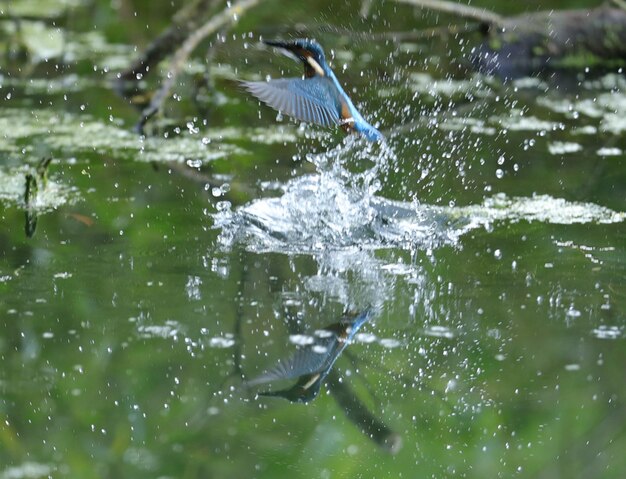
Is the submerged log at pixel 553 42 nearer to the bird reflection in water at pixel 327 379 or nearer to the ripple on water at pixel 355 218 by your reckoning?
the ripple on water at pixel 355 218

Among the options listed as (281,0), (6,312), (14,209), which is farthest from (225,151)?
(281,0)

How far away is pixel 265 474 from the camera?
2180 mm

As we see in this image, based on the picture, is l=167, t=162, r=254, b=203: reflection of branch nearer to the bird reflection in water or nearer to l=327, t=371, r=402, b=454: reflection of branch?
the bird reflection in water

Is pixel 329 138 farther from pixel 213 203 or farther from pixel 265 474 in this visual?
pixel 265 474

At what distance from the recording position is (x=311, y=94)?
3492mm

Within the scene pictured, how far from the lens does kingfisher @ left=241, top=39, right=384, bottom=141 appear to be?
3.36 meters

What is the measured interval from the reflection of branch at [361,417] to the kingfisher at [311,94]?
103 centimetres

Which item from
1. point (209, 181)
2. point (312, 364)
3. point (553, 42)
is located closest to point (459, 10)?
point (553, 42)

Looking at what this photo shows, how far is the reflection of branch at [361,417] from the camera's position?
2357 millimetres

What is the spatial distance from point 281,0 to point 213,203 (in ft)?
15.9

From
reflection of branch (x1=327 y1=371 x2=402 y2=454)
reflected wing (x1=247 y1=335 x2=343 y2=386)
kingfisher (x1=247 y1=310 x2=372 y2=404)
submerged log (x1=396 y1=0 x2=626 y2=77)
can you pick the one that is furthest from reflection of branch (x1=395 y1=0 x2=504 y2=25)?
reflection of branch (x1=327 y1=371 x2=402 y2=454)

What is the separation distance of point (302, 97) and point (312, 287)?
0.63 metres

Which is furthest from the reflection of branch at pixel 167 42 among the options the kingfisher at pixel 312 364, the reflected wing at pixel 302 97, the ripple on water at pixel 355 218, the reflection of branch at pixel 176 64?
the kingfisher at pixel 312 364

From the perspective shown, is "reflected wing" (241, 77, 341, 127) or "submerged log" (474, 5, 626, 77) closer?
"reflected wing" (241, 77, 341, 127)
